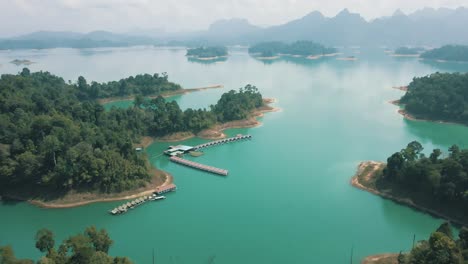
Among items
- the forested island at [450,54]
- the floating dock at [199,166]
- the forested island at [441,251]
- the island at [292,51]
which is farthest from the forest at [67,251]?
the island at [292,51]

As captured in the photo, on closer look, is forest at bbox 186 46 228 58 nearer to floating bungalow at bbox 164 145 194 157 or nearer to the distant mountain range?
the distant mountain range

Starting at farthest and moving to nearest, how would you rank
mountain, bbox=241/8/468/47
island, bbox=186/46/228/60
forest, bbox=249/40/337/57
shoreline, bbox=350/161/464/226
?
mountain, bbox=241/8/468/47 → forest, bbox=249/40/337/57 → island, bbox=186/46/228/60 → shoreline, bbox=350/161/464/226

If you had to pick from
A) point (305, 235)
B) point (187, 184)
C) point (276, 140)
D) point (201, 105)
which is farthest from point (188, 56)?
point (305, 235)

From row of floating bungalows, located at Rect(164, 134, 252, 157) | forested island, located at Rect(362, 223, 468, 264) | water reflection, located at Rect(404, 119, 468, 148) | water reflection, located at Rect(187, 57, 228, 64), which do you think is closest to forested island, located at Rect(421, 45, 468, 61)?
water reflection, located at Rect(187, 57, 228, 64)

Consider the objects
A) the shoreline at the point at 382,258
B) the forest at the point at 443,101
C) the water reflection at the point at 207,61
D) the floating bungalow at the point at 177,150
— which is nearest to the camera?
the shoreline at the point at 382,258

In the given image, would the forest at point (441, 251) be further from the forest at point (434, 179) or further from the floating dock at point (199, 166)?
the floating dock at point (199, 166)
